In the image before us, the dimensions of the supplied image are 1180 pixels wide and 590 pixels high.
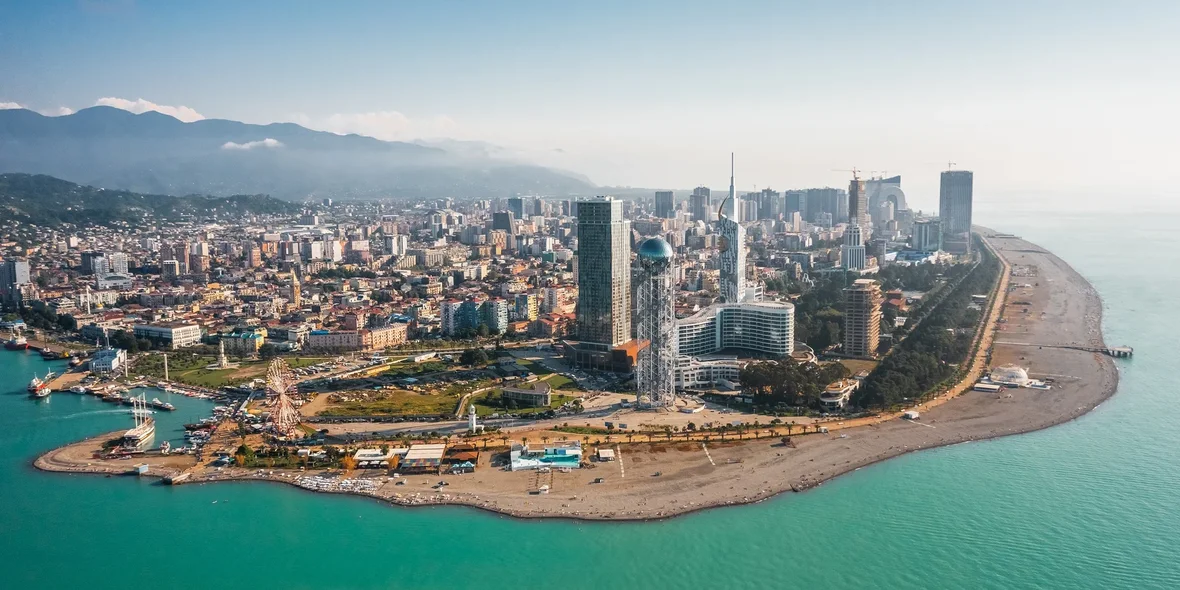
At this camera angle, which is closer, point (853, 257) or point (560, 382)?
point (560, 382)

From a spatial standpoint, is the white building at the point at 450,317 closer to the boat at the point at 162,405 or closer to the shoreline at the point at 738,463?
the boat at the point at 162,405

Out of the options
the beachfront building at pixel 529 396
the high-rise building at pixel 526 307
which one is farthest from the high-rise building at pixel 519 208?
the beachfront building at pixel 529 396

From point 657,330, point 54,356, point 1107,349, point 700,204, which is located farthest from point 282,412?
point 700,204

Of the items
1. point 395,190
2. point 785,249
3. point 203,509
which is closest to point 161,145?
point 395,190

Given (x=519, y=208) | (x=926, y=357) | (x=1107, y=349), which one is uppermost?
(x=519, y=208)

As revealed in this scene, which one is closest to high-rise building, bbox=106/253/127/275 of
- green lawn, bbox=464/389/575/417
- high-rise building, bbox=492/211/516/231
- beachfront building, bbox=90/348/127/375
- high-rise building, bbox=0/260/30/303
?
high-rise building, bbox=0/260/30/303

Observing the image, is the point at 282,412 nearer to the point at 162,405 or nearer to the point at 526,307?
the point at 162,405
